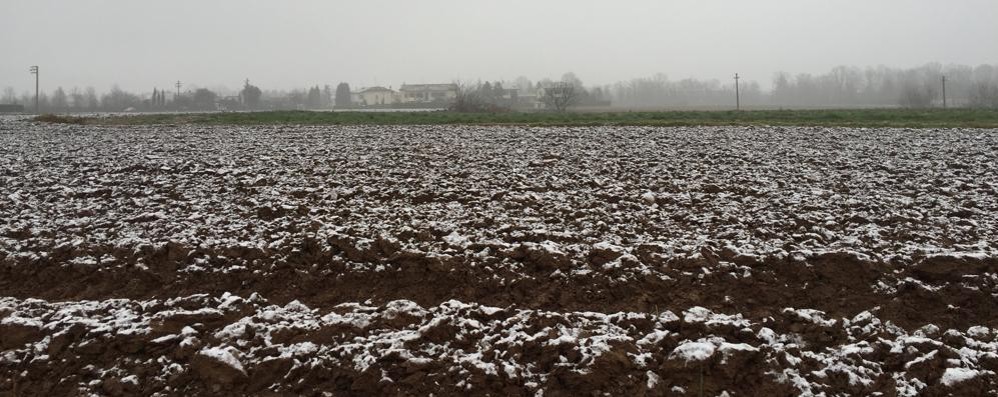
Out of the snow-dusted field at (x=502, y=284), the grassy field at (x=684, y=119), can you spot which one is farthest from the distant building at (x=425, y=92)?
the snow-dusted field at (x=502, y=284)

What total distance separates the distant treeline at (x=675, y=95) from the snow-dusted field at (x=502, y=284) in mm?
74472

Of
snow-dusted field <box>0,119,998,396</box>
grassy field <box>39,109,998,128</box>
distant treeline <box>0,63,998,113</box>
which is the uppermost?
distant treeline <box>0,63,998,113</box>

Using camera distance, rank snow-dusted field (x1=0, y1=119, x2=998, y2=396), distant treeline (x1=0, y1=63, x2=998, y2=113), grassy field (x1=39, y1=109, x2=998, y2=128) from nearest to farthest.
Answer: snow-dusted field (x1=0, y1=119, x2=998, y2=396) → grassy field (x1=39, y1=109, x2=998, y2=128) → distant treeline (x1=0, y1=63, x2=998, y2=113)

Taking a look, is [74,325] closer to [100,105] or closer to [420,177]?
[420,177]

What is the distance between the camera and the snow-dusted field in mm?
4973

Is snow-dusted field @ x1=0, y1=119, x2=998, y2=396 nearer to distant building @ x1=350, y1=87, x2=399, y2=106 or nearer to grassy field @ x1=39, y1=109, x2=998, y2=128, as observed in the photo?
grassy field @ x1=39, y1=109, x2=998, y2=128

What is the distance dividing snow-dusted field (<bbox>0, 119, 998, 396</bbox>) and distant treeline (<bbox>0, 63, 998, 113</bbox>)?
74.5 meters

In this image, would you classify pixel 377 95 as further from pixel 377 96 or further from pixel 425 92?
pixel 425 92

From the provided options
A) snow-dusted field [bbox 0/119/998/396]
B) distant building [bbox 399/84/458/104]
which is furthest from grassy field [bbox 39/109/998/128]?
distant building [bbox 399/84/458/104]

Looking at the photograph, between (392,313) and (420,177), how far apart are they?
6868 mm

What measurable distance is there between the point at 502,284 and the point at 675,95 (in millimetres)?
186841

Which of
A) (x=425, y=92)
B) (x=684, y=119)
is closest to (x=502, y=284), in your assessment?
(x=684, y=119)

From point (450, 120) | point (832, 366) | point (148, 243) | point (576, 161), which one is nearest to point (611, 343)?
point (832, 366)

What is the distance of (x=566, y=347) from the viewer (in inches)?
207
